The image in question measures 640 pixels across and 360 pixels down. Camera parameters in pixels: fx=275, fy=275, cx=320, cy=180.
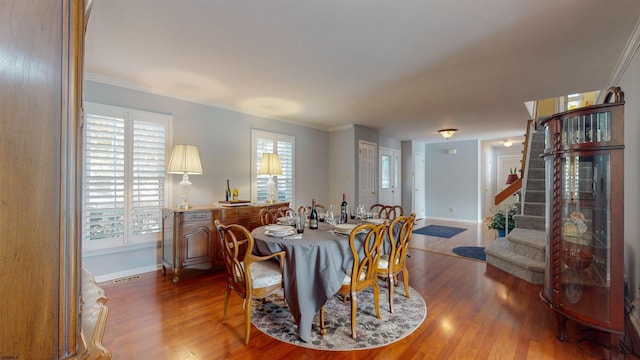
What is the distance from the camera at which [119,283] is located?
3.28m

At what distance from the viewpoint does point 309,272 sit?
7.28 ft

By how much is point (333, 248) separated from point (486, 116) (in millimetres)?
4493

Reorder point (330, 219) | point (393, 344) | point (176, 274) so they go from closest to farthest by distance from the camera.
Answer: point (393, 344)
point (330, 219)
point (176, 274)

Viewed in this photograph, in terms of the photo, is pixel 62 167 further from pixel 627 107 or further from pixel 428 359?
pixel 627 107

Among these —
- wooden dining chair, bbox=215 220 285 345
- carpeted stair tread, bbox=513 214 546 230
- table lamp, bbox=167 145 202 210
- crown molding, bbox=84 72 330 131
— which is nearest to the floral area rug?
wooden dining chair, bbox=215 220 285 345

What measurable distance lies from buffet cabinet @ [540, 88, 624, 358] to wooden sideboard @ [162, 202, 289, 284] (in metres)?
3.48

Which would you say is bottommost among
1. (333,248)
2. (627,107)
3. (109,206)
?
(333,248)

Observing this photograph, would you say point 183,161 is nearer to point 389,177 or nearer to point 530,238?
point 530,238

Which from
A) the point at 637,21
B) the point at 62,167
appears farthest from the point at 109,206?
the point at 637,21

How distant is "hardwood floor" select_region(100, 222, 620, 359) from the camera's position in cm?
201

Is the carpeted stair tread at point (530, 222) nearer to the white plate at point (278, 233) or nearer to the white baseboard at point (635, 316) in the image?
the white baseboard at point (635, 316)

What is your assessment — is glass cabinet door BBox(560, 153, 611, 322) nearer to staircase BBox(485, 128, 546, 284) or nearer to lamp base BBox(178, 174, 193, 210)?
staircase BBox(485, 128, 546, 284)

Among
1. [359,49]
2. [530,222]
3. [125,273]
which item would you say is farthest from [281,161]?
[530,222]

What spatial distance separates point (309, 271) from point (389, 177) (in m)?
6.06
